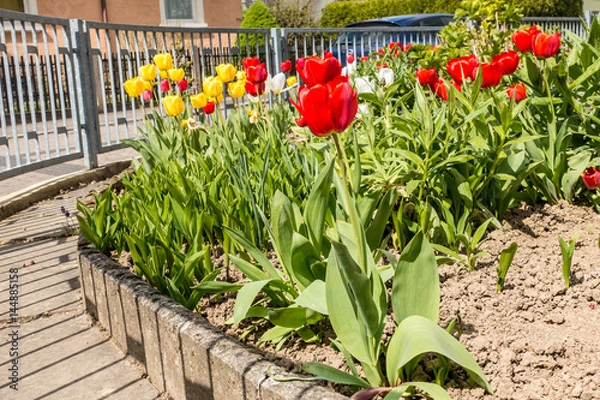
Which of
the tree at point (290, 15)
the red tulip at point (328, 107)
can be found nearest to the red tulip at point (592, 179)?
the red tulip at point (328, 107)

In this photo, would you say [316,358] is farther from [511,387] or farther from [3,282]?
[3,282]

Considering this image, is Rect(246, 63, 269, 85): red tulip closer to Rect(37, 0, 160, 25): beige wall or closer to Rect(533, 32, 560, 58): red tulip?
Rect(533, 32, 560, 58): red tulip

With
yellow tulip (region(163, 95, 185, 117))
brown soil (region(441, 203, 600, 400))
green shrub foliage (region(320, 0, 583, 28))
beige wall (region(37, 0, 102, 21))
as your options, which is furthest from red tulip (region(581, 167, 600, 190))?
green shrub foliage (region(320, 0, 583, 28))

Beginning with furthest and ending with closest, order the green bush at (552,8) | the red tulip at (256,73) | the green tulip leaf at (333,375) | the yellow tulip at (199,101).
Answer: the green bush at (552,8)
the yellow tulip at (199,101)
the red tulip at (256,73)
the green tulip leaf at (333,375)

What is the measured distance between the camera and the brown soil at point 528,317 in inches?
78.2

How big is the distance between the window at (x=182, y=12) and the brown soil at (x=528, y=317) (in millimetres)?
16684

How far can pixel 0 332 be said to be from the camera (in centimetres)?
325

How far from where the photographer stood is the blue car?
11.9 meters

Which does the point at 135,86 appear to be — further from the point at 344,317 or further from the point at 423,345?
the point at 423,345

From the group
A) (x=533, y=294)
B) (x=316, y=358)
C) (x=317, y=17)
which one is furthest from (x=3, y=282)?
(x=317, y=17)

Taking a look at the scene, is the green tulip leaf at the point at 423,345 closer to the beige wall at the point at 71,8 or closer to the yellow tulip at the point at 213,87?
the yellow tulip at the point at 213,87

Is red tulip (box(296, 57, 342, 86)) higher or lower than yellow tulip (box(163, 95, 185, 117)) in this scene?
higher

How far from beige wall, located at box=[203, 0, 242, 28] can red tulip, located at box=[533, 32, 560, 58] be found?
674 inches

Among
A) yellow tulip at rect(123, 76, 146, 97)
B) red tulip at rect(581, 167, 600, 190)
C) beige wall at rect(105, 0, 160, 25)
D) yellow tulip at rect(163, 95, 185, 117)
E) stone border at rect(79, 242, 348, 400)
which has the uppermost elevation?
beige wall at rect(105, 0, 160, 25)
